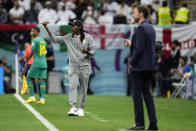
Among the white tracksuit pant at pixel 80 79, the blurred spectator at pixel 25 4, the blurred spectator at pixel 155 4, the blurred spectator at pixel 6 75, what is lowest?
the blurred spectator at pixel 6 75

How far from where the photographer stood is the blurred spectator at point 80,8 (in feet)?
97.6

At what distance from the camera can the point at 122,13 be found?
2920 cm

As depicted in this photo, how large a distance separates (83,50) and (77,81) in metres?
0.75

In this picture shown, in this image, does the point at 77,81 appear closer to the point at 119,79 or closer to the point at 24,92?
the point at 24,92

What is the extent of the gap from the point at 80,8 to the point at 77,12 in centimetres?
29

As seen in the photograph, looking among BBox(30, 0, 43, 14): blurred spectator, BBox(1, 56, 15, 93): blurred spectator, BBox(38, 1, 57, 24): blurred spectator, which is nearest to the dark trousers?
BBox(1, 56, 15, 93): blurred spectator

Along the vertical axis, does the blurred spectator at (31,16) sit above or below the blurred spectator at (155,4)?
below

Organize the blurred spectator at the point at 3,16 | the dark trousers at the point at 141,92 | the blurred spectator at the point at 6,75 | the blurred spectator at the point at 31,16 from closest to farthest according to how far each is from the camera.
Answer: the dark trousers at the point at 141,92
the blurred spectator at the point at 6,75
the blurred spectator at the point at 3,16
the blurred spectator at the point at 31,16

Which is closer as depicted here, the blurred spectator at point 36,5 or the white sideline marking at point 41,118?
the white sideline marking at point 41,118

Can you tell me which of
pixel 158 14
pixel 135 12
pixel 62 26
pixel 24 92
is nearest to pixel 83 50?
pixel 135 12

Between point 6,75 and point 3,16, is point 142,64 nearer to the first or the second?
point 6,75

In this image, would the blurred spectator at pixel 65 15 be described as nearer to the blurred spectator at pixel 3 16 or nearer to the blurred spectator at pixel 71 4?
the blurred spectator at pixel 71 4

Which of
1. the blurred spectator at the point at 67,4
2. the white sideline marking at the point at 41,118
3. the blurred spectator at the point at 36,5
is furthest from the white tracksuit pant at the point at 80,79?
the blurred spectator at the point at 36,5

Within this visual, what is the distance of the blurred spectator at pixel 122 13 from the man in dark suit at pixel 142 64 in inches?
696
